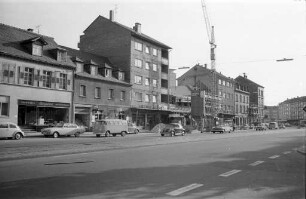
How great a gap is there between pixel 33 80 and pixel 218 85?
56.5 m

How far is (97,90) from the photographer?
147ft

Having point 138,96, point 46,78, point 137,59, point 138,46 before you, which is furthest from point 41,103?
point 138,46

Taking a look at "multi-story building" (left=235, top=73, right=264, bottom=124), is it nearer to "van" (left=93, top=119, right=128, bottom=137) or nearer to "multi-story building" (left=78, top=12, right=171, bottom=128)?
"multi-story building" (left=78, top=12, right=171, bottom=128)

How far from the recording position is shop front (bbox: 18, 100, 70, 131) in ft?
119

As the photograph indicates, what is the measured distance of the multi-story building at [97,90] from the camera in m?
42.2

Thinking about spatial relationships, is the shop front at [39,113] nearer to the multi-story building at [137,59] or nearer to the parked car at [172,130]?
the parked car at [172,130]

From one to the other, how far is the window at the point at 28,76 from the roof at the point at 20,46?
3.89 ft

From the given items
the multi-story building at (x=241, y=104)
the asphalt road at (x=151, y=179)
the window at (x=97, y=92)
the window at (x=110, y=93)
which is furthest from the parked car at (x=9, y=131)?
the multi-story building at (x=241, y=104)

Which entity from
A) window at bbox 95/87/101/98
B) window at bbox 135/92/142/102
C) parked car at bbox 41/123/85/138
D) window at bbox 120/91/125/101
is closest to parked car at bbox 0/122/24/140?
parked car at bbox 41/123/85/138

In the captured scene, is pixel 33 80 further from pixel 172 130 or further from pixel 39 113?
pixel 172 130

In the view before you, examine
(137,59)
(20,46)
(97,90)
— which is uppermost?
(137,59)

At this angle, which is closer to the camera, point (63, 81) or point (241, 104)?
point (63, 81)

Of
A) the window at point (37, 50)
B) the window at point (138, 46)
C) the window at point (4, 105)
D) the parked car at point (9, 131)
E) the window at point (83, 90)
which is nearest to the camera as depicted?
the parked car at point (9, 131)

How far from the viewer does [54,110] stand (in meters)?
39.5
